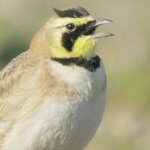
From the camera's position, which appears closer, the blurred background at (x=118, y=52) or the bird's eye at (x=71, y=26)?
the bird's eye at (x=71, y=26)

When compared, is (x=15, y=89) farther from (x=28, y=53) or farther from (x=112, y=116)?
(x=112, y=116)

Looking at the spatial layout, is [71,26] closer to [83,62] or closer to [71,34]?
[71,34]

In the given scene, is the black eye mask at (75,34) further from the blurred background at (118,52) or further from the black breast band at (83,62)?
the blurred background at (118,52)

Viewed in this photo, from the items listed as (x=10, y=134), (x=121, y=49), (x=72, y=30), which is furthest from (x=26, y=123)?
(x=121, y=49)

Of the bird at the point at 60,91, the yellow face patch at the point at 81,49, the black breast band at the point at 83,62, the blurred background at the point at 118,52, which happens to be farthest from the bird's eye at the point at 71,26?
Result: the blurred background at the point at 118,52

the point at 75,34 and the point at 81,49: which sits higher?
the point at 75,34

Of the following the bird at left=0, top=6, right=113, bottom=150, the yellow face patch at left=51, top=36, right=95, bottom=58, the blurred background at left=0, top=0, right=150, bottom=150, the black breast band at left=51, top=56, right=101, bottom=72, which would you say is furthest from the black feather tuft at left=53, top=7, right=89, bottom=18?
the blurred background at left=0, top=0, right=150, bottom=150

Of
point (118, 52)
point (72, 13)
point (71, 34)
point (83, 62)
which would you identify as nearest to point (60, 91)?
point (83, 62)

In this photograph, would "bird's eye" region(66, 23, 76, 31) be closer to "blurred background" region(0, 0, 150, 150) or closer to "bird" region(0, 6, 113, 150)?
"bird" region(0, 6, 113, 150)
